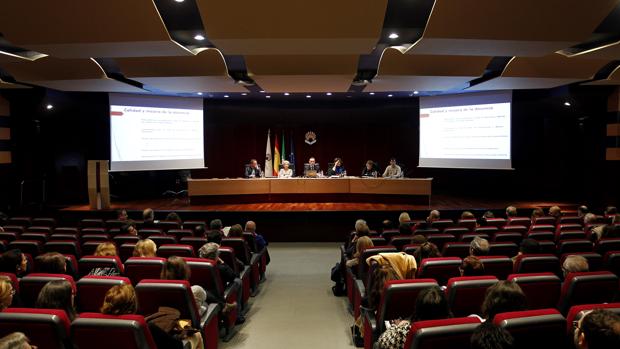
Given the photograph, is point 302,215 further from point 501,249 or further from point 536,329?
point 536,329

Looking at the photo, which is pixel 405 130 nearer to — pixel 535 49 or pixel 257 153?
pixel 257 153

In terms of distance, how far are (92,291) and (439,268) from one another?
273 cm

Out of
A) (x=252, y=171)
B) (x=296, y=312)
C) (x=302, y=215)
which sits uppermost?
(x=252, y=171)

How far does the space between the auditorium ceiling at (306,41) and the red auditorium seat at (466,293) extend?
346 centimetres

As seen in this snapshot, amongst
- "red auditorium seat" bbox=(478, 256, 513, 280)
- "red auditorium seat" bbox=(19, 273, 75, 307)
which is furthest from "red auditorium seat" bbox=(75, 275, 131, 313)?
"red auditorium seat" bbox=(478, 256, 513, 280)

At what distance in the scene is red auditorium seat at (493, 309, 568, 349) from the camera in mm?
2127

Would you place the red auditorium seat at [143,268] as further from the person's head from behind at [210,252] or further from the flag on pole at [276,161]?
the flag on pole at [276,161]

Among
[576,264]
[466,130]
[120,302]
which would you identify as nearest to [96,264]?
[120,302]

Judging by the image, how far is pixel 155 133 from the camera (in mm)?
12391

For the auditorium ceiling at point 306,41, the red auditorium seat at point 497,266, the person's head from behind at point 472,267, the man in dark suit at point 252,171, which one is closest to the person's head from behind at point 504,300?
the person's head from behind at point 472,267

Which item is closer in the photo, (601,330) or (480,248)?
(601,330)

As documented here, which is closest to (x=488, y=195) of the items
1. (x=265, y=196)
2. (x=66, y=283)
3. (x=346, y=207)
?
(x=346, y=207)

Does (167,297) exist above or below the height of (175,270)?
below

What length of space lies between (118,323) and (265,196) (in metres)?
Answer: 9.28
